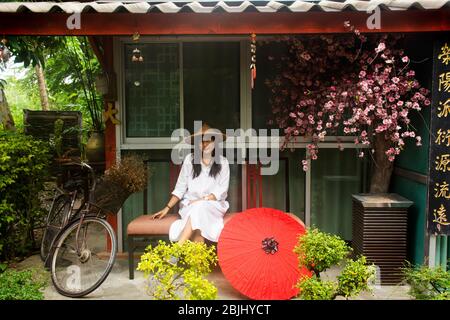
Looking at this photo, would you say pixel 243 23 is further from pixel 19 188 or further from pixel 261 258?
pixel 19 188

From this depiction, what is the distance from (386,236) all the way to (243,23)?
2.80 meters

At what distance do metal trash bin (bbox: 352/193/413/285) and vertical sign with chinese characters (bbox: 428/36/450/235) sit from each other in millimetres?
369

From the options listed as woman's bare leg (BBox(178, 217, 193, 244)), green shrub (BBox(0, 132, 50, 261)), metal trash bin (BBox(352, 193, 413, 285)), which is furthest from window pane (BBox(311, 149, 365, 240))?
green shrub (BBox(0, 132, 50, 261))

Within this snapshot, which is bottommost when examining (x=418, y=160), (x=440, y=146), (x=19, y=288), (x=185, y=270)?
(x=19, y=288)

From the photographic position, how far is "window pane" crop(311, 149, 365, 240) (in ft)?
19.7

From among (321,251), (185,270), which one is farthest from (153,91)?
(321,251)

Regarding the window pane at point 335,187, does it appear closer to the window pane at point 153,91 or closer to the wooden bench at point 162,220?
the wooden bench at point 162,220

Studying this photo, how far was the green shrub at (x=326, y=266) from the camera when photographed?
3317mm

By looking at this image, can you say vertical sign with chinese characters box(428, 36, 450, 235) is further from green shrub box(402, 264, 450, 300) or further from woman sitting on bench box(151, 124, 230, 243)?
woman sitting on bench box(151, 124, 230, 243)

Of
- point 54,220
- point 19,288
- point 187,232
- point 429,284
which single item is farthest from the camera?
point 54,220

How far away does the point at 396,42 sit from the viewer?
488 centimetres

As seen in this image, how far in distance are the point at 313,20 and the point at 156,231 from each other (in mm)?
2883

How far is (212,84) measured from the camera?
5.91 meters

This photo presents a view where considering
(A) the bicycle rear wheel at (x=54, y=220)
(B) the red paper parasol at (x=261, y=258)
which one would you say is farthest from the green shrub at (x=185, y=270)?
(A) the bicycle rear wheel at (x=54, y=220)
